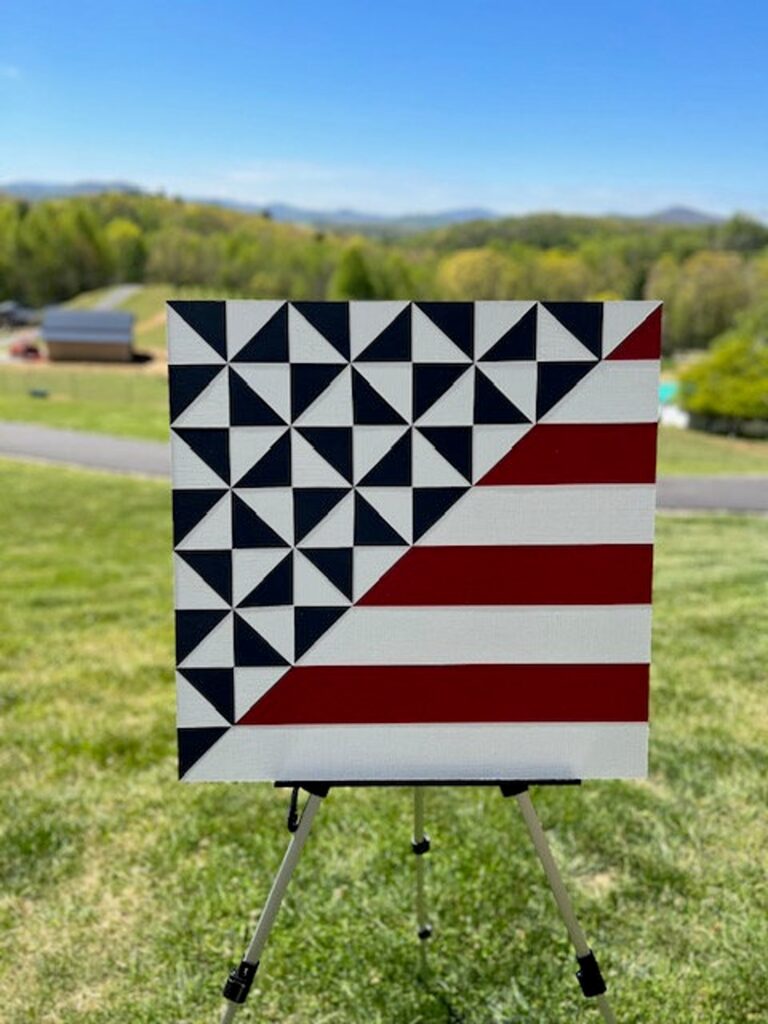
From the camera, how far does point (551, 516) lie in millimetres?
1938

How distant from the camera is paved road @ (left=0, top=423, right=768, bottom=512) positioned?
48.2 ft

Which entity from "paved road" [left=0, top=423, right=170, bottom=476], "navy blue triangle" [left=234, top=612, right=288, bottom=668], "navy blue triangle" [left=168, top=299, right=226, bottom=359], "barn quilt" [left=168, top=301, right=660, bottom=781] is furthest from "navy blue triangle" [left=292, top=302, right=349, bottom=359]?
"paved road" [left=0, top=423, right=170, bottom=476]

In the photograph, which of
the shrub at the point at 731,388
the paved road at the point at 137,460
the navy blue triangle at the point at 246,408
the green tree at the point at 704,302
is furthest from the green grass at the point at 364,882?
the green tree at the point at 704,302

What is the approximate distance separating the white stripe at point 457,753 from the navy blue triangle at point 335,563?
0.33 meters

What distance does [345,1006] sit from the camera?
2598 mm

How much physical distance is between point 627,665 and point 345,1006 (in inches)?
55.5

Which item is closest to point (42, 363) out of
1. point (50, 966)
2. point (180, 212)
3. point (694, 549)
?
point (694, 549)

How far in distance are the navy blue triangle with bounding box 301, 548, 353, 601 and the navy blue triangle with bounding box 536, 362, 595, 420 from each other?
517mm

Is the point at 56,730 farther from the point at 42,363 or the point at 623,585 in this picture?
the point at 42,363

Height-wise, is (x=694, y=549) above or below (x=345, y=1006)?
below

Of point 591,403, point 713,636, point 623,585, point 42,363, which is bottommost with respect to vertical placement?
point 42,363

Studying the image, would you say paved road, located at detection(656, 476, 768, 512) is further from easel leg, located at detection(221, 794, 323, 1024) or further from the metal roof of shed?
the metal roof of shed

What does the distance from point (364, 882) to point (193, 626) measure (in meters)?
1.66

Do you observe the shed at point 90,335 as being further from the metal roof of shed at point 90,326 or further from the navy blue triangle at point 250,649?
the navy blue triangle at point 250,649
